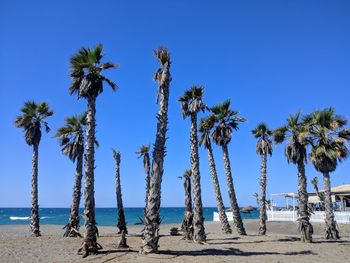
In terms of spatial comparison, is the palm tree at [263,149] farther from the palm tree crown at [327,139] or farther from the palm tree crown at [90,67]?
the palm tree crown at [90,67]

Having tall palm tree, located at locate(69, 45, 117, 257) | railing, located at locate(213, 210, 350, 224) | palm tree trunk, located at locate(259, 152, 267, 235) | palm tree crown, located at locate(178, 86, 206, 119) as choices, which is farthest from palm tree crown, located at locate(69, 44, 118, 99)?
railing, located at locate(213, 210, 350, 224)

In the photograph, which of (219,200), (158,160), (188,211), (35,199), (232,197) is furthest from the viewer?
(219,200)

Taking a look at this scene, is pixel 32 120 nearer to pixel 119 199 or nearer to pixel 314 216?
pixel 119 199

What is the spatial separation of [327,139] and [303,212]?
6.21 m

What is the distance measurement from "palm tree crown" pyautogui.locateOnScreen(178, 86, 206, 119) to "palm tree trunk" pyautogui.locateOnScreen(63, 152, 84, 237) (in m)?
10.1

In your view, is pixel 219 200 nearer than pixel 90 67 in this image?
No

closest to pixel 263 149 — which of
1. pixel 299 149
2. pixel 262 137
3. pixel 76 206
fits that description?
pixel 262 137

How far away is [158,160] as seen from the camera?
18.6m

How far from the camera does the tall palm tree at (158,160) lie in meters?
17.5

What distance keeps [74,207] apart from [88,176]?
30.1 ft

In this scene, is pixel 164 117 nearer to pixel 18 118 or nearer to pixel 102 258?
pixel 102 258

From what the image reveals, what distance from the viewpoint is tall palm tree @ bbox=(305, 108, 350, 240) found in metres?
27.5

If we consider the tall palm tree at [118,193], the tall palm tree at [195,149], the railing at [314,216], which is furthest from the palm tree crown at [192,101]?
the railing at [314,216]

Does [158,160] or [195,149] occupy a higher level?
[195,149]
